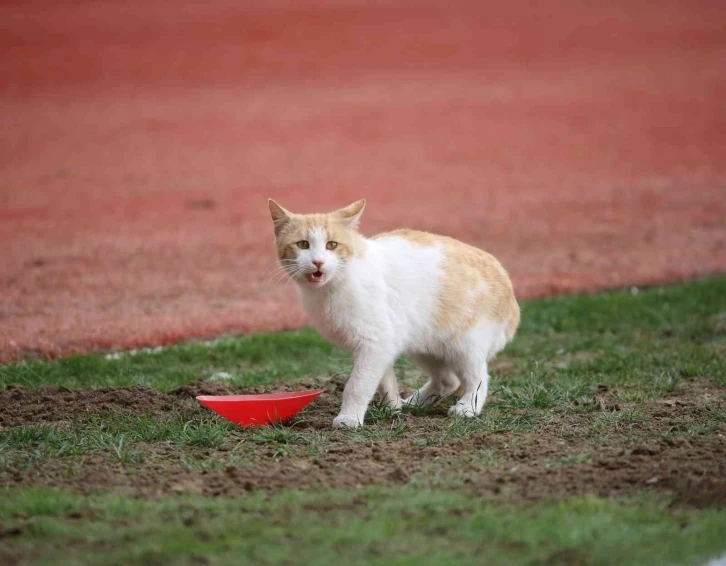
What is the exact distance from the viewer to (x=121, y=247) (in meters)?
11.8

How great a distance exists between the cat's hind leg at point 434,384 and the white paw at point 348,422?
2.07 feet

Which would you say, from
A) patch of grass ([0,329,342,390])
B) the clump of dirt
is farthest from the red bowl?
patch of grass ([0,329,342,390])

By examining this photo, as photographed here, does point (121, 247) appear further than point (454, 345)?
Yes

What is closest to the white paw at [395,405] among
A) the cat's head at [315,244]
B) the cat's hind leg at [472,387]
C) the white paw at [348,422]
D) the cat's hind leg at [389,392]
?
the cat's hind leg at [389,392]

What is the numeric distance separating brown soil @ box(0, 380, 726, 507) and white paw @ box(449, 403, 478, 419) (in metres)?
0.06

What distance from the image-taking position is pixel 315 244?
5598 mm

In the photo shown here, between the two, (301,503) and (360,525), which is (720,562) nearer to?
(360,525)

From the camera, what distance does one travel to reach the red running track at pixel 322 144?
10.5m

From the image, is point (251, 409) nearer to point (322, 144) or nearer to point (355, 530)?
point (355, 530)

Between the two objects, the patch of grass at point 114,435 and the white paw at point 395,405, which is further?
the white paw at point 395,405

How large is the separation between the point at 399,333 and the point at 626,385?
1.72 metres

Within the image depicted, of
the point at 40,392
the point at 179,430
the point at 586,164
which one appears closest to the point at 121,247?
the point at 40,392

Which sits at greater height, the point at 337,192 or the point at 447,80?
the point at 447,80

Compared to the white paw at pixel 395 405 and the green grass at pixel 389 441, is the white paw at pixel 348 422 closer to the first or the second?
the green grass at pixel 389 441
